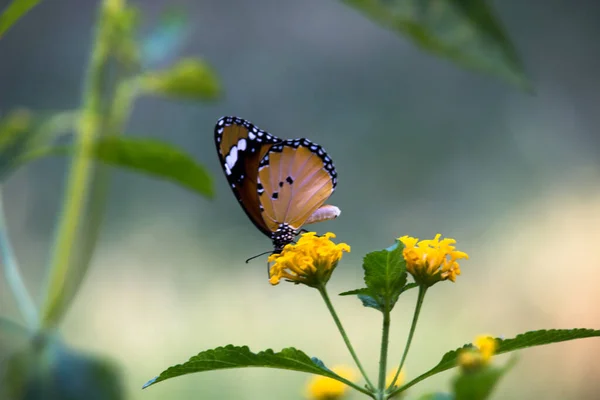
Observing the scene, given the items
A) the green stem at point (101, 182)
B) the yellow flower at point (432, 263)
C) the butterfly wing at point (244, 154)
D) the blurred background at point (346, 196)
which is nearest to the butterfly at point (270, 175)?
the butterfly wing at point (244, 154)

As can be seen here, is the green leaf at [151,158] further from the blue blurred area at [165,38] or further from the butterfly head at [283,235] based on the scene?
the blue blurred area at [165,38]

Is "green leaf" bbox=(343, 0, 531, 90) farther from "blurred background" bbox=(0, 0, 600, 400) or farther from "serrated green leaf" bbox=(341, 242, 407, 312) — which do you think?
Answer: "blurred background" bbox=(0, 0, 600, 400)

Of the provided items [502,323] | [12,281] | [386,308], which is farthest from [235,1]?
[386,308]

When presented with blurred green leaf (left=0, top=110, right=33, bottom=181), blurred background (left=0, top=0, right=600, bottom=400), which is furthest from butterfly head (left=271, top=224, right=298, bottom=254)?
blurred background (left=0, top=0, right=600, bottom=400)

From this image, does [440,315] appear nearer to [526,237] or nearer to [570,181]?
[526,237]

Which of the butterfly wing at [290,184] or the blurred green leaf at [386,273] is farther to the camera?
the butterfly wing at [290,184]

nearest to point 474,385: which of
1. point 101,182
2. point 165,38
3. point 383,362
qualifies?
point 383,362

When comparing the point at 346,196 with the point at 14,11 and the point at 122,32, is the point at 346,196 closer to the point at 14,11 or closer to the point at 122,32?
the point at 122,32
